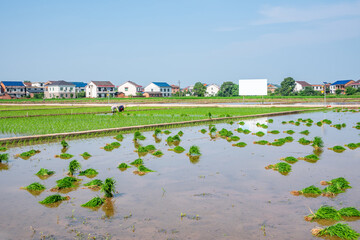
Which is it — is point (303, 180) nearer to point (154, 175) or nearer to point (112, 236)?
point (154, 175)

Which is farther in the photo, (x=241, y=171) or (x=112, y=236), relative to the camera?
(x=241, y=171)

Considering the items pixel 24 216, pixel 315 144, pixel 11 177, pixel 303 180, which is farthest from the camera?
pixel 315 144

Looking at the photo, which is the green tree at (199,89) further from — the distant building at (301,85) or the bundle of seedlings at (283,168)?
the bundle of seedlings at (283,168)

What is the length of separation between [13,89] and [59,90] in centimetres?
1266

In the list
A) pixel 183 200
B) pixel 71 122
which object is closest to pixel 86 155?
pixel 183 200

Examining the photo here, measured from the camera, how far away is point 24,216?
670 cm

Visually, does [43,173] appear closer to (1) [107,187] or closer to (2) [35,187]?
(2) [35,187]

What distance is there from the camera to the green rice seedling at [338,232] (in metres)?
5.66

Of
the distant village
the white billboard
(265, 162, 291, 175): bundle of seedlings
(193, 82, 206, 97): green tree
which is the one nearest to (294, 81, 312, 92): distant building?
the distant village

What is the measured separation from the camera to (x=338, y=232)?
5.70 m

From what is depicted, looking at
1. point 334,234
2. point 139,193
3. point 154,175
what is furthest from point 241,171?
point 334,234

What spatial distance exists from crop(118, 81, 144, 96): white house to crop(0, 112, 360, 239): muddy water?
97641 mm

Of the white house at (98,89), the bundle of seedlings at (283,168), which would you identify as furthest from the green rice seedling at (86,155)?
the white house at (98,89)

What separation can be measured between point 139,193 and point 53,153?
6.21 metres
